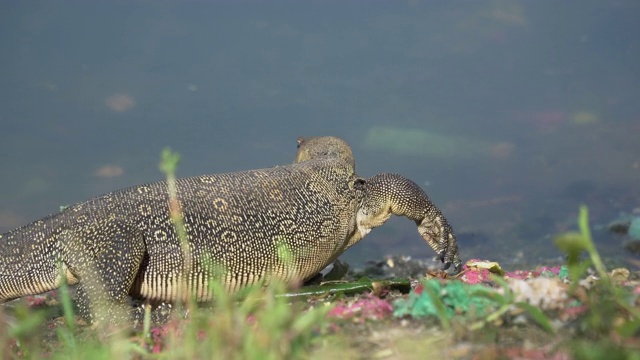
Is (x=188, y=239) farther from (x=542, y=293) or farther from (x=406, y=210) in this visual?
(x=542, y=293)

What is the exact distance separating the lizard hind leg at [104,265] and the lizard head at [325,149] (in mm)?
3086

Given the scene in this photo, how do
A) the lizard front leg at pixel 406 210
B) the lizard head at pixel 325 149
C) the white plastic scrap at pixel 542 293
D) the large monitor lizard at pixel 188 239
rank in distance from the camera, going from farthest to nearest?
the lizard head at pixel 325 149, the lizard front leg at pixel 406 210, the large monitor lizard at pixel 188 239, the white plastic scrap at pixel 542 293

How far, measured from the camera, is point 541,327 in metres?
3.91

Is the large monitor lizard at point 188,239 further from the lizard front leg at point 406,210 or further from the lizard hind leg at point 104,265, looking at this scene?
the lizard front leg at point 406,210

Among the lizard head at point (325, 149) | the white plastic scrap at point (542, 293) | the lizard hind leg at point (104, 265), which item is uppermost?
the lizard head at point (325, 149)

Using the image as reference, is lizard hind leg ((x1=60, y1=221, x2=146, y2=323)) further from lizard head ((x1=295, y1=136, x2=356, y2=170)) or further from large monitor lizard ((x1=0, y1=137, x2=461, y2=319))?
lizard head ((x1=295, y1=136, x2=356, y2=170))

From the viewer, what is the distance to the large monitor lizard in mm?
6910

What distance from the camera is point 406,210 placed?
9.12 meters

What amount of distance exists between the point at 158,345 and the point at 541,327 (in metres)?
2.24

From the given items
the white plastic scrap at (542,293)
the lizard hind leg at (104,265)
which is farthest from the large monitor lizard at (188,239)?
the white plastic scrap at (542,293)

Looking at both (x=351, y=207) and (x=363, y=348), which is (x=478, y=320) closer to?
(x=363, y=348)

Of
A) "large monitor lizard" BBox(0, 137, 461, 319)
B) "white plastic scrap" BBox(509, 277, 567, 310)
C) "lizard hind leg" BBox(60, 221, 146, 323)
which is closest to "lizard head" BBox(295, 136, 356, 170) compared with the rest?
"large monitor lizard" BBox(0, 137, 461, 319)

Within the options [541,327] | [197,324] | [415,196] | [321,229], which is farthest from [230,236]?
[541,327]

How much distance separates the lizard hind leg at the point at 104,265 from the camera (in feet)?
21.9
